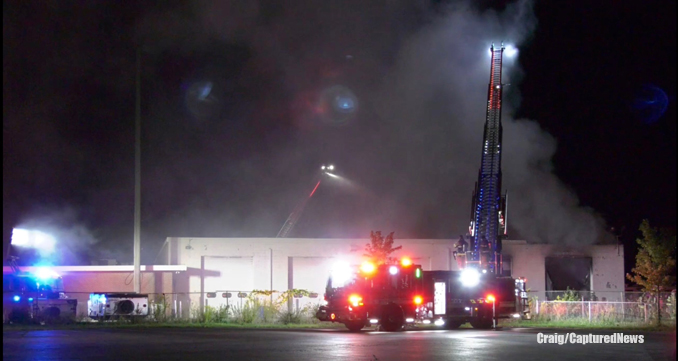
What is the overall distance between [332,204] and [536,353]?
3653cm

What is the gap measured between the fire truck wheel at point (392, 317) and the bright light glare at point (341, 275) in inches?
67.6

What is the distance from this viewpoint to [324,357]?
49.4 feet

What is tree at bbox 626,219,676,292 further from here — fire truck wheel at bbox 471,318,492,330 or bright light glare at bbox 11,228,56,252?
bright light glare at bbox 11,228,56,252

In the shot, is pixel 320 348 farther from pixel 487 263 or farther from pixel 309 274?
pixel 309 274

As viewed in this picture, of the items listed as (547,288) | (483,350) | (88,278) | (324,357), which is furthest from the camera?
(547,288)

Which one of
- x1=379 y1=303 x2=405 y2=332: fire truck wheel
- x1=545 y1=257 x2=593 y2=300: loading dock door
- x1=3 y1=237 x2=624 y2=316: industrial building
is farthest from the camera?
x1=545 y1=257 x2=593 y2=300: loading dock door

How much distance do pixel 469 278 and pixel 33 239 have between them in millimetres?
27033

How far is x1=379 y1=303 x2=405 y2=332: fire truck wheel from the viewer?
25.1 m

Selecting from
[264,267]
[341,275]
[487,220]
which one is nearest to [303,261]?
[264,267]

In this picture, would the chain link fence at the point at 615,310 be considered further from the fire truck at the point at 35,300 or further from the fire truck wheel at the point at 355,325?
the fire truck at the point at 35,300

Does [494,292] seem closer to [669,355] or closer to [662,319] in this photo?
[662,319]

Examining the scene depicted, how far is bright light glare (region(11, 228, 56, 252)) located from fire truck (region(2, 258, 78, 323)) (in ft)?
23.5

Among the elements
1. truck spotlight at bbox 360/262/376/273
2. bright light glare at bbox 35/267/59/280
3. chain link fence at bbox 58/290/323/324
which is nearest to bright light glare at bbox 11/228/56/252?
bright light glare at bbox 35/267/59/280

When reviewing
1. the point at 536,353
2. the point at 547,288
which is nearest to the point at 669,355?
the point at 536,353
